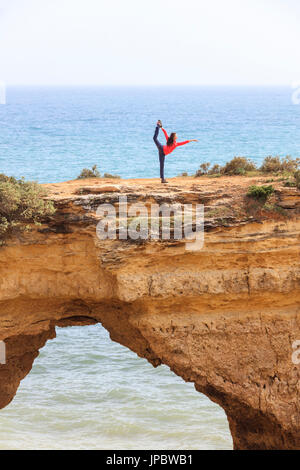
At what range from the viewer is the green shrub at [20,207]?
13.8 metres

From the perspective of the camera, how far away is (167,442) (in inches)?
762

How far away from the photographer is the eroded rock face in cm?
1397

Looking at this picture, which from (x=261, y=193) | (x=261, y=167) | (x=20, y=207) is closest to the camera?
(x=20, y=207)

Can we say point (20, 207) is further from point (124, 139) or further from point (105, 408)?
point (124, 139)

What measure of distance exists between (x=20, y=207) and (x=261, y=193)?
4830mm

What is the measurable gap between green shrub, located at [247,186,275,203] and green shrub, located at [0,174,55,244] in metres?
4.03

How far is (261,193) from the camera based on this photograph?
47.0ft

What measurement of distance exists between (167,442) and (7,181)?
9.05m

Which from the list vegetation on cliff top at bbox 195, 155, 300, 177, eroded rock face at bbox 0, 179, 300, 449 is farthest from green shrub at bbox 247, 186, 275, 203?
vegetation on cliff top at bbox 195, 155, 300, 177

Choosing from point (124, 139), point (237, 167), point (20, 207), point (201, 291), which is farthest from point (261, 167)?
point (124, 139)

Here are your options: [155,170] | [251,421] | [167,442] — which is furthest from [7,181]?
[155,170]

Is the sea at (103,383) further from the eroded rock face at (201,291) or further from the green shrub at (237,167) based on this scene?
the green shrub at (237,167)

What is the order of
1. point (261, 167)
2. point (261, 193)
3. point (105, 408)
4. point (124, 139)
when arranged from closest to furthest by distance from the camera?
point (261, 193) < point (261, 167) < point (105, 408) < point (124, 139)
